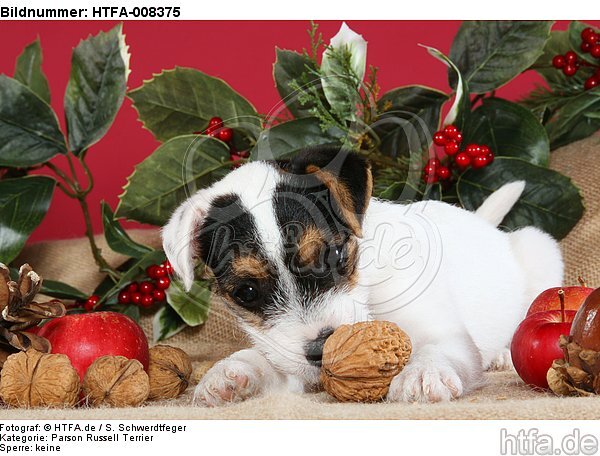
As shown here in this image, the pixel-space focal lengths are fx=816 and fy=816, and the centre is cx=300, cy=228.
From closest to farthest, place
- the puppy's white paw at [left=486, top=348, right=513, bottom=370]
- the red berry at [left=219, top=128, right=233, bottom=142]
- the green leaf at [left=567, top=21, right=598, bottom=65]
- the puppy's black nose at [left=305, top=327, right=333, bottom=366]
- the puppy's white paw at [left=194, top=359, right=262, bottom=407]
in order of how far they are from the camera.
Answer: the puppy's black nose at [left=305, top=327, right=333, bottom=366]
the puppy's white paw at [left=194, top=359, right=262, bottom=407]
the puppy's white paw at [left=486, top=348, right=513, bottom=370]
the red berry at [left=219, top=128, right=233, bottom=142]
the green leaf at [left=567, top=21, right=598, bottom=65]

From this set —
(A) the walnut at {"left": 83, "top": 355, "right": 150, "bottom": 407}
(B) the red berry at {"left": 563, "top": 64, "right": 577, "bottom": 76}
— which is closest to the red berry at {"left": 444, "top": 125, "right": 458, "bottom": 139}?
(B) the red berry at {"left": 563, "top": 64, "right": 577, "bottom": 76}

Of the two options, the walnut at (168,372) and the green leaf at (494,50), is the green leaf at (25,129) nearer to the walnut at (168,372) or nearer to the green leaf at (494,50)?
the walnut at (168,372)

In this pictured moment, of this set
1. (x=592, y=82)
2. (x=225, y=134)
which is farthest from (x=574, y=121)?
(x=225, y=134)

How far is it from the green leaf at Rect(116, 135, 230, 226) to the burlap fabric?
1.65 ft

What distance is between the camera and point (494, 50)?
11.3ft

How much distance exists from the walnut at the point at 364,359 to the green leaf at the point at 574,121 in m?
1.88

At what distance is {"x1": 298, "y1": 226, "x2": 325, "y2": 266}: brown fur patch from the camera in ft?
7.29

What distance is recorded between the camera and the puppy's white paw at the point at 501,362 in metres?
2.86

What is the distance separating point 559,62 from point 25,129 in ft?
7.70

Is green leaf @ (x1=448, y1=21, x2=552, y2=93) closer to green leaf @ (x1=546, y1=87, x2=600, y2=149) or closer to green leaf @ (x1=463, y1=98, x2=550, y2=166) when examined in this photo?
green leaf @ (x1=463, y1=98, x2=550, y2=166)

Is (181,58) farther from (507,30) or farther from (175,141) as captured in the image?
(507,30)

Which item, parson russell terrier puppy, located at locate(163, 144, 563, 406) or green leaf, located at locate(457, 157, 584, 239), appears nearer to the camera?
parson russell terrier puppy, located at locate(163, 144, 563, 406)

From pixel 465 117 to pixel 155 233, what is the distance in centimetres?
150
